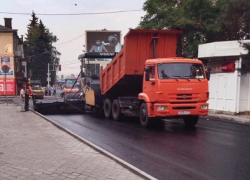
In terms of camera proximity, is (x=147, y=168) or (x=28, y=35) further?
(x=28, y=35)

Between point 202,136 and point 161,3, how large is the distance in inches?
680

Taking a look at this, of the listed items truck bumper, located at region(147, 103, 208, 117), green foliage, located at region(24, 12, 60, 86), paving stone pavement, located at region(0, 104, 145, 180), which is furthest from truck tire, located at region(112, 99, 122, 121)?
green foliage, located at region(24, 12, 60, 86)

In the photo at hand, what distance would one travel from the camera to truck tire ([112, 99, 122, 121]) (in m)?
15.1

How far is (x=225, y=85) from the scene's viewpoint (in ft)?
59.8

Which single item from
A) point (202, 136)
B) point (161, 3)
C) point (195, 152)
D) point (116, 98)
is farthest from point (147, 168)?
point (161, 3)

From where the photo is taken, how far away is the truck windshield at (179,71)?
1167 centimetres

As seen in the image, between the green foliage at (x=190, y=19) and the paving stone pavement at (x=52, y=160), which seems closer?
the paving stone pavement at (x=52, y=160)

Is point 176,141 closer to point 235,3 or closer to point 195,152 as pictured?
point 195,152

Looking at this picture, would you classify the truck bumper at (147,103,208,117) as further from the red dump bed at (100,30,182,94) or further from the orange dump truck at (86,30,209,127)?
the red dump bed at (100,30,182,94)

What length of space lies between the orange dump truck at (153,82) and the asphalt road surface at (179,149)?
777mm

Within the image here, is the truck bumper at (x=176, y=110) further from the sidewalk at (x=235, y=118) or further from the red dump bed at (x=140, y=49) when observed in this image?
the sidewalk at (x=235, y=118)

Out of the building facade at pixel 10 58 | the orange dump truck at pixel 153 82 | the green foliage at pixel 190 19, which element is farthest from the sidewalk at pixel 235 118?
the building facade at pixel 10 58

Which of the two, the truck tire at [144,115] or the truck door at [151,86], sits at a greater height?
the truck door at [151,86]

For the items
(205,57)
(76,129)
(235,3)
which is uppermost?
(235,3)
